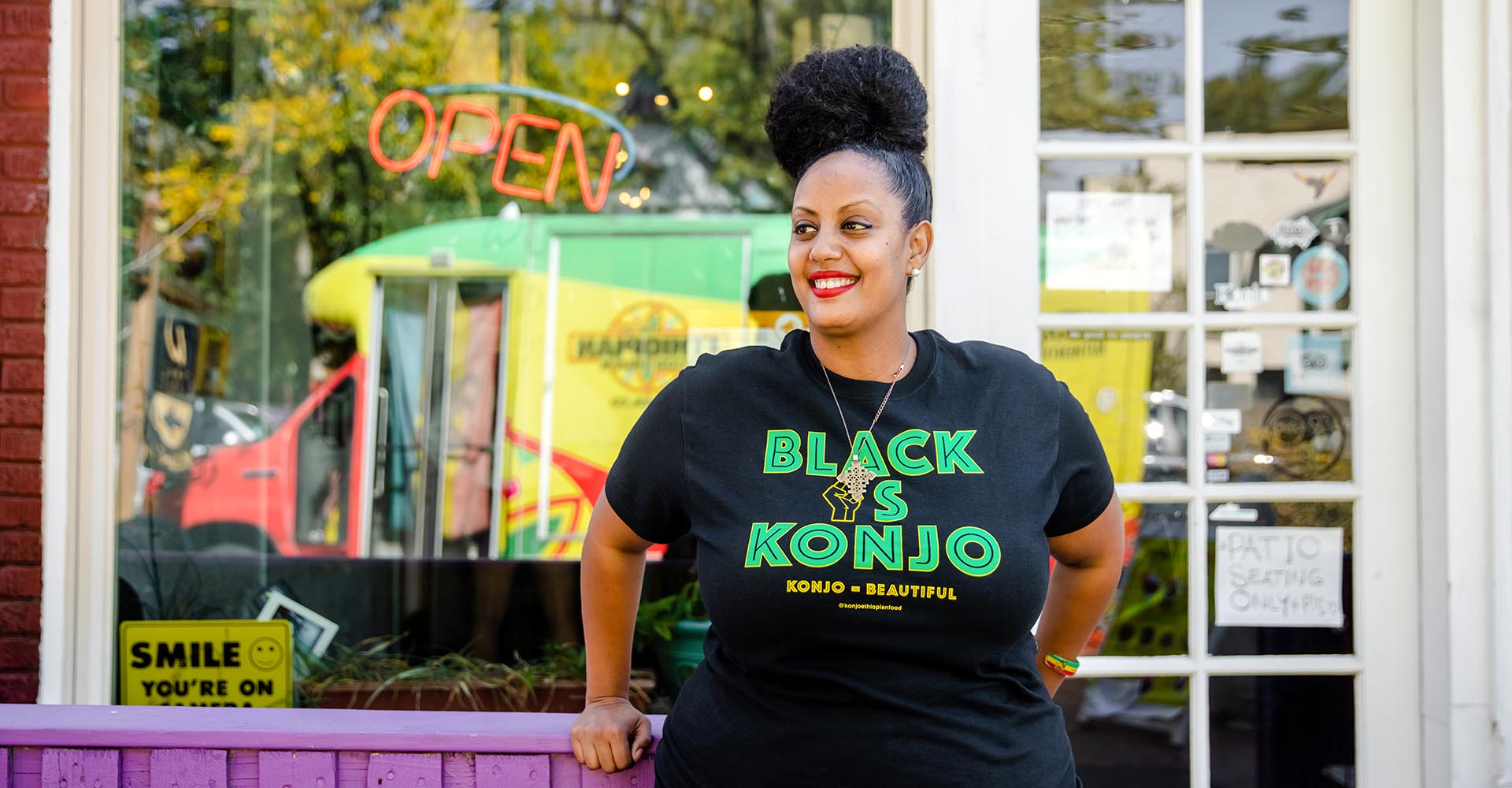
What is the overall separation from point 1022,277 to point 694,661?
175 centimetres

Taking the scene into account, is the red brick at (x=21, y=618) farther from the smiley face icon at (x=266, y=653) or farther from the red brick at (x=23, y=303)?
the red brick at (x=23, y=303)

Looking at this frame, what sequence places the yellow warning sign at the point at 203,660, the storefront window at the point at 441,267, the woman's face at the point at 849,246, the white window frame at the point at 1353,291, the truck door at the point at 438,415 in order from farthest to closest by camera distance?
1. the truck door at the point at 438,415
2. the storefront window at the point at 441,267
3. the yellow warning sign at the point at 203,660
4. the white window frame at the point at 1353,291
5. the woman's face at the point at 849,246

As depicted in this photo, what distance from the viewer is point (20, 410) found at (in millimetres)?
2828

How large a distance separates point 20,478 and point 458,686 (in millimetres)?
1377

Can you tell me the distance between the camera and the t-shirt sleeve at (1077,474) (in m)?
1.60

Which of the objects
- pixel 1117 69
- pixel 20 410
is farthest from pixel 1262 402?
pixel 20 410

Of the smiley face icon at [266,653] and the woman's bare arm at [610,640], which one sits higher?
the woman's bare arm at [610,640]

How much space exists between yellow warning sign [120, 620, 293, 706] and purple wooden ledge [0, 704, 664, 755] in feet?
3.56

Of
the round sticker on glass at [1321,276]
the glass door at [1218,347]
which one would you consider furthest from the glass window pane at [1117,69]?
the round sticker on glass at [1321,276]

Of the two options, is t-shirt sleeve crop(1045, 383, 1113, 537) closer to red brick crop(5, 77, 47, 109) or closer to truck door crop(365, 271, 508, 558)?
red brick crop(5, 77, 47, 109)

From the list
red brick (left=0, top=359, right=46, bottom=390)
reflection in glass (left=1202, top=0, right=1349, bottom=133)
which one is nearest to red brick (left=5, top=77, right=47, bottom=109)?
red brick (left=0, top=359, right=46, bottom=390)

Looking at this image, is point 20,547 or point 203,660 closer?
point 20,547

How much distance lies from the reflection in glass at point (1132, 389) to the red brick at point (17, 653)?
2532 millimetres

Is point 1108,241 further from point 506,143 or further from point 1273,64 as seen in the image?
point 506,143
